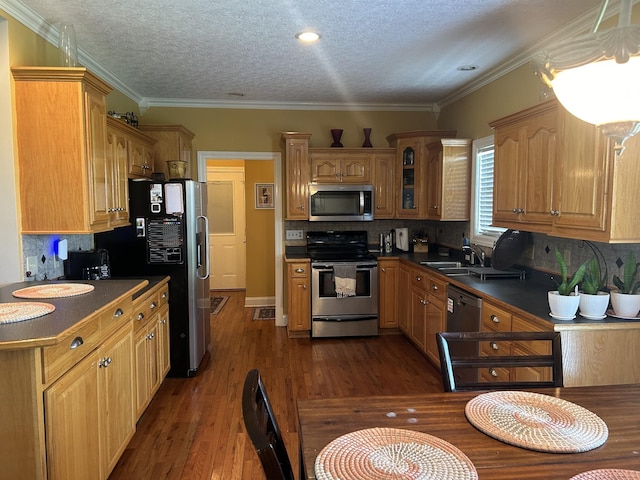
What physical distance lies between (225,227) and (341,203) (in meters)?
2.99

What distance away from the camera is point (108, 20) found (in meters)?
2.81

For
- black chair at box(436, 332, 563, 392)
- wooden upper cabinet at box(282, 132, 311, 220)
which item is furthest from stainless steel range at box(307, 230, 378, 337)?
black chair at box(436, 332, 563, 392)

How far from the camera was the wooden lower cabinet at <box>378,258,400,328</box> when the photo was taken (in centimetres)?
493

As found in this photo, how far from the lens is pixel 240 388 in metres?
3.61

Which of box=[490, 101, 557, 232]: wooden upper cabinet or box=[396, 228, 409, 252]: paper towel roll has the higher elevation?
box=[490, 101, 557, 232]: wooden upper cabinet

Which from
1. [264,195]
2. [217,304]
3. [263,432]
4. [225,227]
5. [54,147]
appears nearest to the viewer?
[263,432]

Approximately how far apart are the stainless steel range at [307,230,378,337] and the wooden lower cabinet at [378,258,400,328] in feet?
0.25

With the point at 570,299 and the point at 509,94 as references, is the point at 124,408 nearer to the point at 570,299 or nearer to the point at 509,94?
the point at 570,299

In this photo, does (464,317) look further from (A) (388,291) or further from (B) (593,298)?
(A) (388,291)

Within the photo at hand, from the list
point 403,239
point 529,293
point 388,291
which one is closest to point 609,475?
point 529,293

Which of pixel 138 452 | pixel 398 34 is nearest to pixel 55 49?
pixel 398 34

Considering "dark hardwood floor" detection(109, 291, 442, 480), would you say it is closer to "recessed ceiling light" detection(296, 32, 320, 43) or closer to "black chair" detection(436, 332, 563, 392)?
"black chair" detection(436, 332, 563, 392)

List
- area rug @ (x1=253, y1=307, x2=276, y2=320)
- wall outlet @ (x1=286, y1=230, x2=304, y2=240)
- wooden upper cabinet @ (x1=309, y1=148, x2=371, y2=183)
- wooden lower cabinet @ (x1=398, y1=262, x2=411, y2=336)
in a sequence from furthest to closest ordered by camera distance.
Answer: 1. area rug @ (x1=253, y1=307, x2=276, y2=320)
2. wall outlet @ (x1=286, y1=230, x2=304, y2=240)
3. wooden upper cabinet @ (x1=309, y1=148, x2=371, y2=183)
4. wooden lower cabinet @ (x1=398, y1=262, x2=411, y2=336)

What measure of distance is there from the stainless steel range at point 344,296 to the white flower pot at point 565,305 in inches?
103
